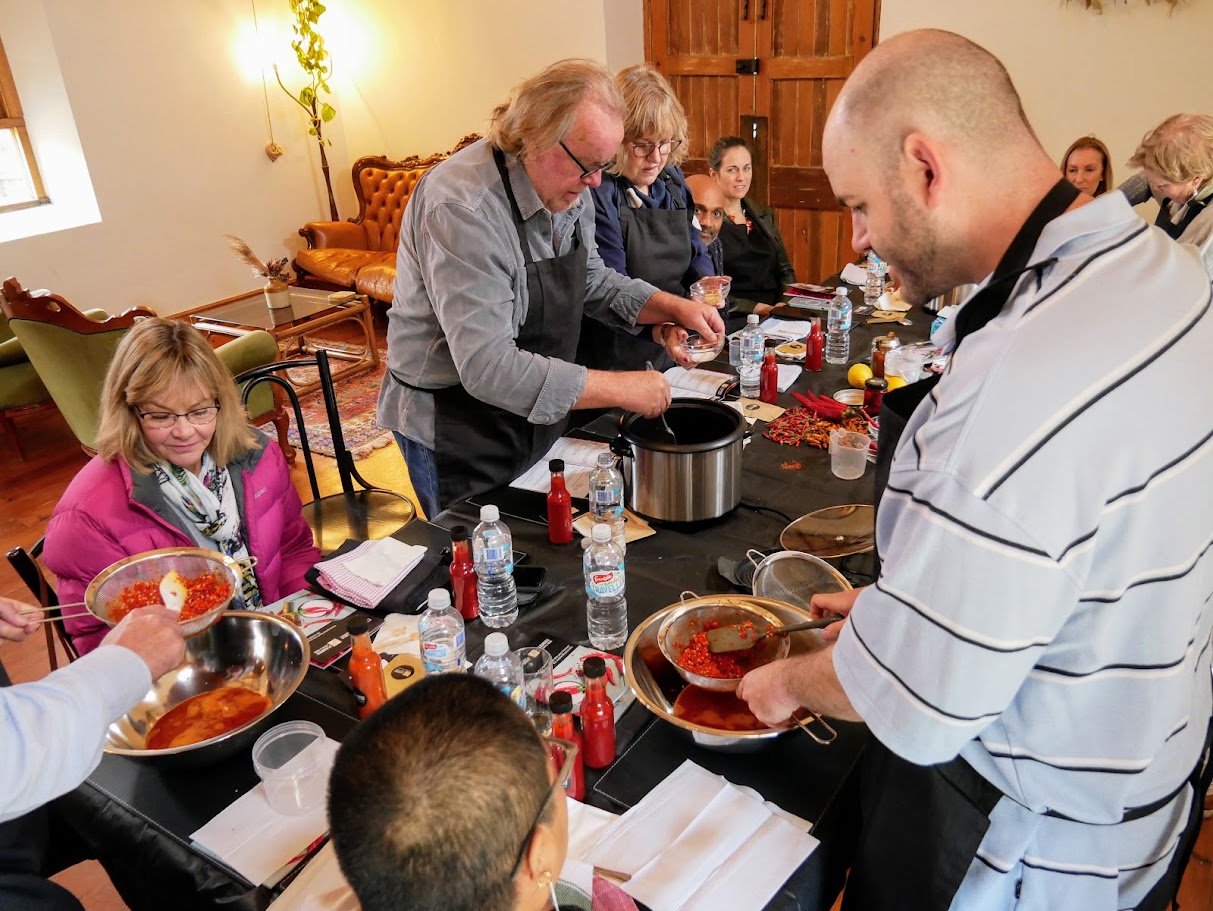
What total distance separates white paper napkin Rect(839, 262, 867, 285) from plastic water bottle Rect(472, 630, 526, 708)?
3257 mm

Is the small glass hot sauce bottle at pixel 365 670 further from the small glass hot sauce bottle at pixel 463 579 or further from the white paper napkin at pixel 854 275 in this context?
the white paper napkin at pixel 854 275

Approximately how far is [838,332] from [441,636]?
2309 millimetres

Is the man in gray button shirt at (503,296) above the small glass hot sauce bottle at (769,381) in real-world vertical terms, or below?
above

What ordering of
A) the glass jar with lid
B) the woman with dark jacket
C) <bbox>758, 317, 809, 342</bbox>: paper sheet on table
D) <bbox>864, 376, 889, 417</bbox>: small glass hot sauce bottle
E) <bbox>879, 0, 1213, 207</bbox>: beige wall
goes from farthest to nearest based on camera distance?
<bbox>879, 0, 1213, 207</bbox>: beige wall → the woman with dark jacket → <bbox>758, 317, 809, 342</bbox>: paper sheet on table → the glass jar with lid → <bbox>864, 376, 889, 417</bbox>: small glass hot sauce bottle

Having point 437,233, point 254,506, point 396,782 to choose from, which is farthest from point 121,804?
point 437,233

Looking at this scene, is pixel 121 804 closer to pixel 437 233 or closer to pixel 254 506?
pixel 254 506

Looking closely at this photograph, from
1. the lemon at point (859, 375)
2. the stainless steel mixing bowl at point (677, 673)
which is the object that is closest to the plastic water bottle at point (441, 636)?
the stainless steel mixing bowl at point (677, 673)

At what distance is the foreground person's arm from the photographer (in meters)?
1.17

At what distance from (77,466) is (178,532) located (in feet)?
12.3

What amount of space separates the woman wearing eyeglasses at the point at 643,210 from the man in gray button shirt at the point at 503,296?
2.06 feet

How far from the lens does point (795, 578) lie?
1.89m

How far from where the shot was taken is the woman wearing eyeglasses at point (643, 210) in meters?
3.18

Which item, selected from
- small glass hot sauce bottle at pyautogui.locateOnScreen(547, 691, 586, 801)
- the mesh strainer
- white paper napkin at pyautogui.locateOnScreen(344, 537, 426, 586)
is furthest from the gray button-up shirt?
small glass hot sauce bottle at pyautogui.locateOnScreen(547, 691, 586, 801)

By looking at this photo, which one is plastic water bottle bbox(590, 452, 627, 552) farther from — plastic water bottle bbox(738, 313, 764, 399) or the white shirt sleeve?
the white shirt sleeve
